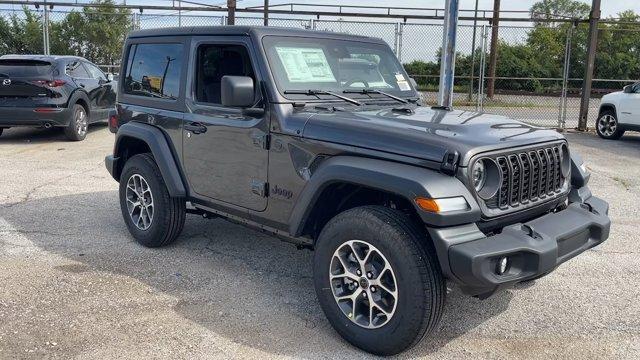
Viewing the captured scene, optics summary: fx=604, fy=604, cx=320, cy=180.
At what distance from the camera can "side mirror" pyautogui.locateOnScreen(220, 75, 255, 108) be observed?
394 centimetres

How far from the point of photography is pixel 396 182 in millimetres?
3289

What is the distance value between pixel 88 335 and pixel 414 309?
1.99 m

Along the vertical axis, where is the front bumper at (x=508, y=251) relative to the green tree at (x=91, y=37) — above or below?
below

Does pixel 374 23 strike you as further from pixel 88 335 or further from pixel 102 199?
pixel 88 335

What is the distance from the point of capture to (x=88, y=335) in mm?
3697

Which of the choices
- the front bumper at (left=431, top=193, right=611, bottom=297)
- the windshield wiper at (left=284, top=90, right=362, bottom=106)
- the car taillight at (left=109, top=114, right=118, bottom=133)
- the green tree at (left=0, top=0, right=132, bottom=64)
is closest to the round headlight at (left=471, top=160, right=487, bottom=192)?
the front bumper at (left=431, top=193, right=611, bottom=297)

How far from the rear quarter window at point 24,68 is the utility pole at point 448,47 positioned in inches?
275

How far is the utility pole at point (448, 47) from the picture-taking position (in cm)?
907

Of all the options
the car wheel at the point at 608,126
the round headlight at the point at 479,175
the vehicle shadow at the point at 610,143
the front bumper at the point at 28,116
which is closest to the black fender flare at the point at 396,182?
the round headlight at the point at 479,175

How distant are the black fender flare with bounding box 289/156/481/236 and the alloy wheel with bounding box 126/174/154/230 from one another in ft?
6.71

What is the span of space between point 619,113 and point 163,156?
1123cm

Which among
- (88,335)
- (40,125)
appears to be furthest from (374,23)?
(88,335)

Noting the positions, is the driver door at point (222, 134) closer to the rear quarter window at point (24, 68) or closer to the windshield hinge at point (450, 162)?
the windshield hinge at point (450, 162)

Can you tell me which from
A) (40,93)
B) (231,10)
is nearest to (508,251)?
(40,93)
